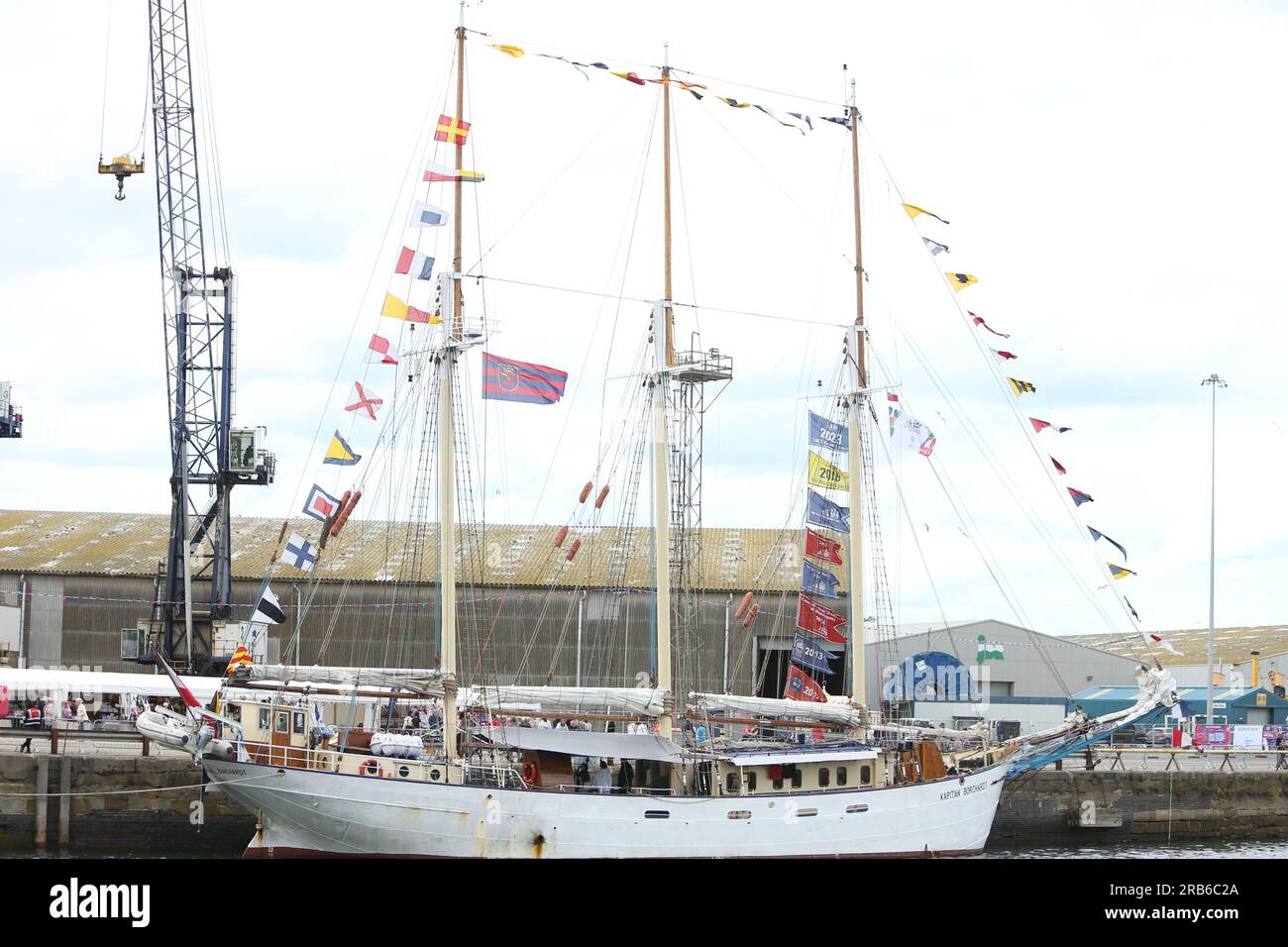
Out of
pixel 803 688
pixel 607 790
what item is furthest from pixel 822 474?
pixel 607 790

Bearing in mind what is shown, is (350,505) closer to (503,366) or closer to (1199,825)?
(503,366)

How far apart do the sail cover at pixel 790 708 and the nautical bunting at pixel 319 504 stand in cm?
1256

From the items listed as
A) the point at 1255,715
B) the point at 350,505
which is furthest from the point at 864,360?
the point at 1255,715

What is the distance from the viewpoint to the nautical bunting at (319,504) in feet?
138

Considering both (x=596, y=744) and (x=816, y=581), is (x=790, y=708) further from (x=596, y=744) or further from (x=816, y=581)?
(x=596, y=744)

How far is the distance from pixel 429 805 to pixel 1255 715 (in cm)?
5343

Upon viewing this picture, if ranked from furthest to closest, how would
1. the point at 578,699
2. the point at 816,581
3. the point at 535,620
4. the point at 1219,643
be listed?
the point at 1219,643, the point at 535,620, the point at 816,581, the point at 578,699

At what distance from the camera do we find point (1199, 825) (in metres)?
57.3

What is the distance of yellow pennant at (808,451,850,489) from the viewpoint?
165 feet

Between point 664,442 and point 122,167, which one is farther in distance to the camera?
point 122,167

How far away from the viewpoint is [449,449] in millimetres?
43906

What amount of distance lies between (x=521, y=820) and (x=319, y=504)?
10490mm

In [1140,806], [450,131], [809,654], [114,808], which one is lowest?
[1140,806]

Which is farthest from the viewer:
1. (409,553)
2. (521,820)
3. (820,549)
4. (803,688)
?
(409,553)
